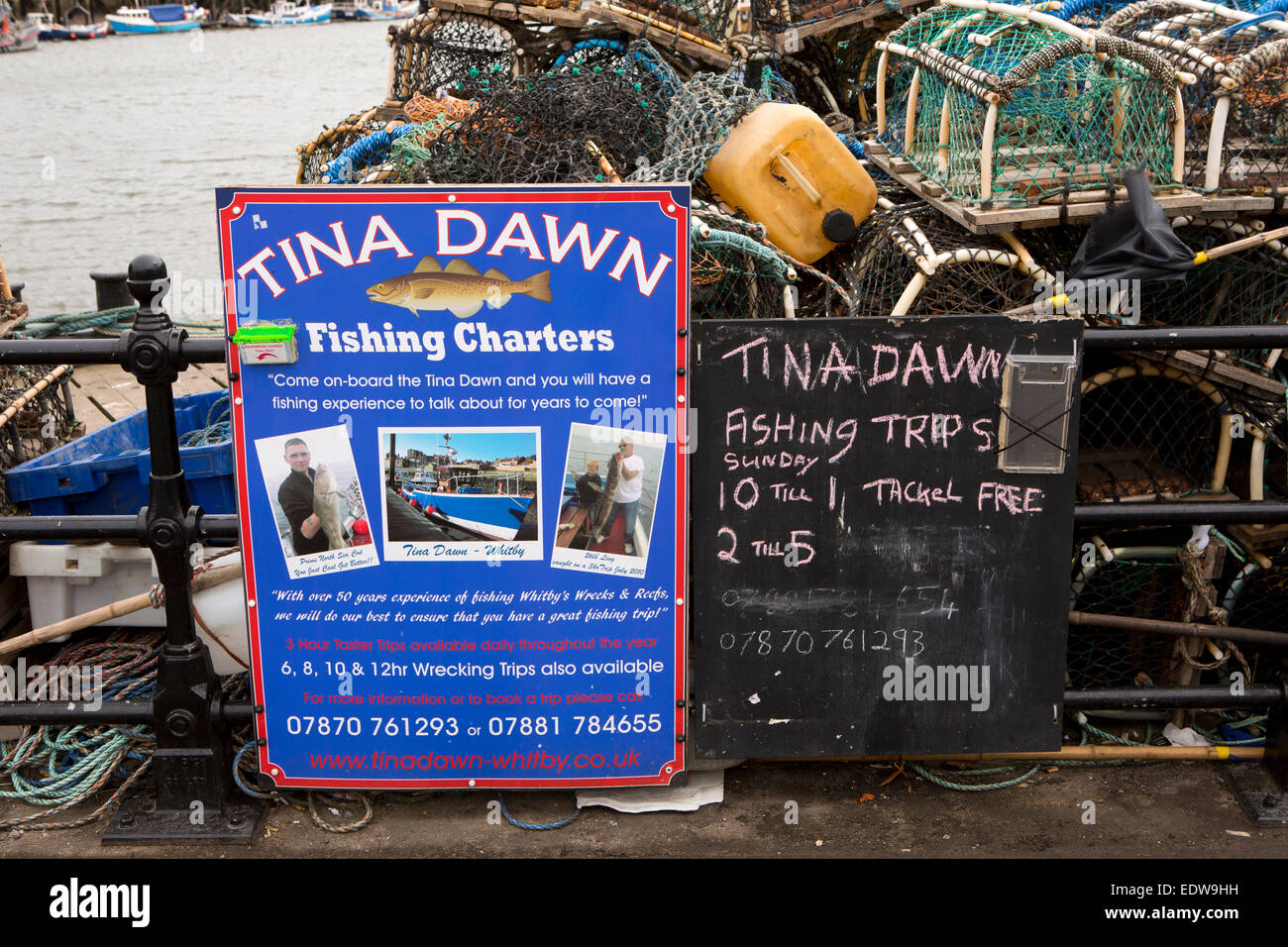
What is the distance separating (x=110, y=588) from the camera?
442 cm

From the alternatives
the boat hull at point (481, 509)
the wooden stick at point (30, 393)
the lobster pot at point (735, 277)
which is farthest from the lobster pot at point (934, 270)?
the wooden stick at point (30, 393)

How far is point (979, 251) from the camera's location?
4.54 meters

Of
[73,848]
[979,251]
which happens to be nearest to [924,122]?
[979,251]

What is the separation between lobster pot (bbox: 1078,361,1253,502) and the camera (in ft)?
14.6

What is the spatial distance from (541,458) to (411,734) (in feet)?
3.16

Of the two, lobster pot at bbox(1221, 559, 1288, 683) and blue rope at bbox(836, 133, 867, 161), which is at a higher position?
blue rope at bbox(836, 133, 867, 161)

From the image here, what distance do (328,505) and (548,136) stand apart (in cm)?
245

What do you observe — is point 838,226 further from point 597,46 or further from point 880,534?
point 597,46

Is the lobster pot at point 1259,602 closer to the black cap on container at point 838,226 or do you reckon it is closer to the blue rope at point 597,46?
the black cap on container at point 838,226

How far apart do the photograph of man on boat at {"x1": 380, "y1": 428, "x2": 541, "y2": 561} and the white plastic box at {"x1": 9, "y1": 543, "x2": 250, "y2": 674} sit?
3.09 feet

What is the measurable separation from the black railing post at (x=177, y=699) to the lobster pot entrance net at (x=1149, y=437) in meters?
3.16

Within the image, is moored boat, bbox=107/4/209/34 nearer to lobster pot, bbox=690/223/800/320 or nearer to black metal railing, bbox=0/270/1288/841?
lobster pot, bbox=690/223/800/320

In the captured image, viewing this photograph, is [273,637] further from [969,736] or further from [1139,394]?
[1139,394]

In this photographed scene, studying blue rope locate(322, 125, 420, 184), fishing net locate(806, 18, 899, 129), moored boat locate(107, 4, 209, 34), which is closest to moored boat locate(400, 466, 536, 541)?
blue rope locate(322, 125, 420, 184)
